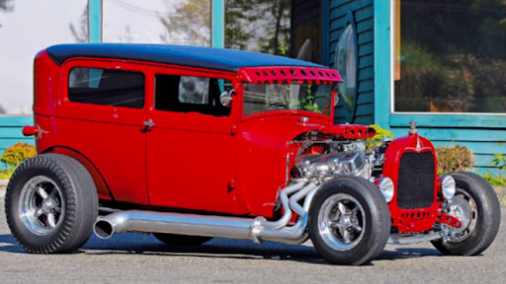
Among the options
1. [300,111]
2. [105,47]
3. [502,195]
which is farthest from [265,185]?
[502,195]

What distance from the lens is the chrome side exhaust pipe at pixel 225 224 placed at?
23.2 feet

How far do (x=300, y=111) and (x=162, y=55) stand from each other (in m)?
1.21

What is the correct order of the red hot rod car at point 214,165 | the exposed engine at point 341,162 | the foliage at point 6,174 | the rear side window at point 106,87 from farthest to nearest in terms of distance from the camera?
the foliage at point 6,174 → the rear side window at point 106,87 → the exposed engine at point 341,162 → the red hot rod car at point 214,165

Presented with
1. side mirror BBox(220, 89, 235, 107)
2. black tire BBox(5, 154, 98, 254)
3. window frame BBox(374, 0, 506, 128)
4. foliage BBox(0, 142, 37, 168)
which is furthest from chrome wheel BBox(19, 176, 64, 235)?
foliage BBox(0, 142, 37, 168)

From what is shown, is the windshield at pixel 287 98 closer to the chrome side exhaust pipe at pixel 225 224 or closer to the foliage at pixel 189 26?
Answer: the chrome side exhaust pipe at pixel 225 224

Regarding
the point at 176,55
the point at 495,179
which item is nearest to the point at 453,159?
the point at 495,179

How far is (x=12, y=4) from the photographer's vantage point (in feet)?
50.9

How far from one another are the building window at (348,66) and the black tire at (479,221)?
7.31 metres

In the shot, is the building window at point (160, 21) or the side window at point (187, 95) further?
the building window at point (160, 21)

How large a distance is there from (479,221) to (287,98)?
1879mm

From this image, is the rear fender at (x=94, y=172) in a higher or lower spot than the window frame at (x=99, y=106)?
lower

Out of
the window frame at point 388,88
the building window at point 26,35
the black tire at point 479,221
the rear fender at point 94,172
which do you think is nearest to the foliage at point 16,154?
the building window at point 26,35

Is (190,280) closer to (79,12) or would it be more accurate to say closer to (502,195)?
(502,195)

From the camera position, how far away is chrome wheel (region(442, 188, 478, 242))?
7.49 m
